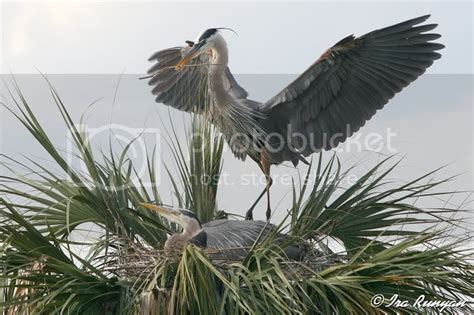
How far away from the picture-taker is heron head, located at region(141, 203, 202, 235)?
5865 mm

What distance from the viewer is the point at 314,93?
807 centimetres

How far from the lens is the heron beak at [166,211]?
19.9 ft

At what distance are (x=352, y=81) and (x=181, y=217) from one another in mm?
2633

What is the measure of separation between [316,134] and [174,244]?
111 inches

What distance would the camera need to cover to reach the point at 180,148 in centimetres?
657

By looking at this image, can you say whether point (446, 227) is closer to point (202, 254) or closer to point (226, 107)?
point (202, 254)

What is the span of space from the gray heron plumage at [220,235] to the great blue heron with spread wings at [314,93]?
1.31 metres

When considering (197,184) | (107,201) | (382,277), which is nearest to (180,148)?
(197,184)

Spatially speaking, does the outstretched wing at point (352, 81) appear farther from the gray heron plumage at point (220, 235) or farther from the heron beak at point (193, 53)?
the gray heron plumage at point (220, 235)
